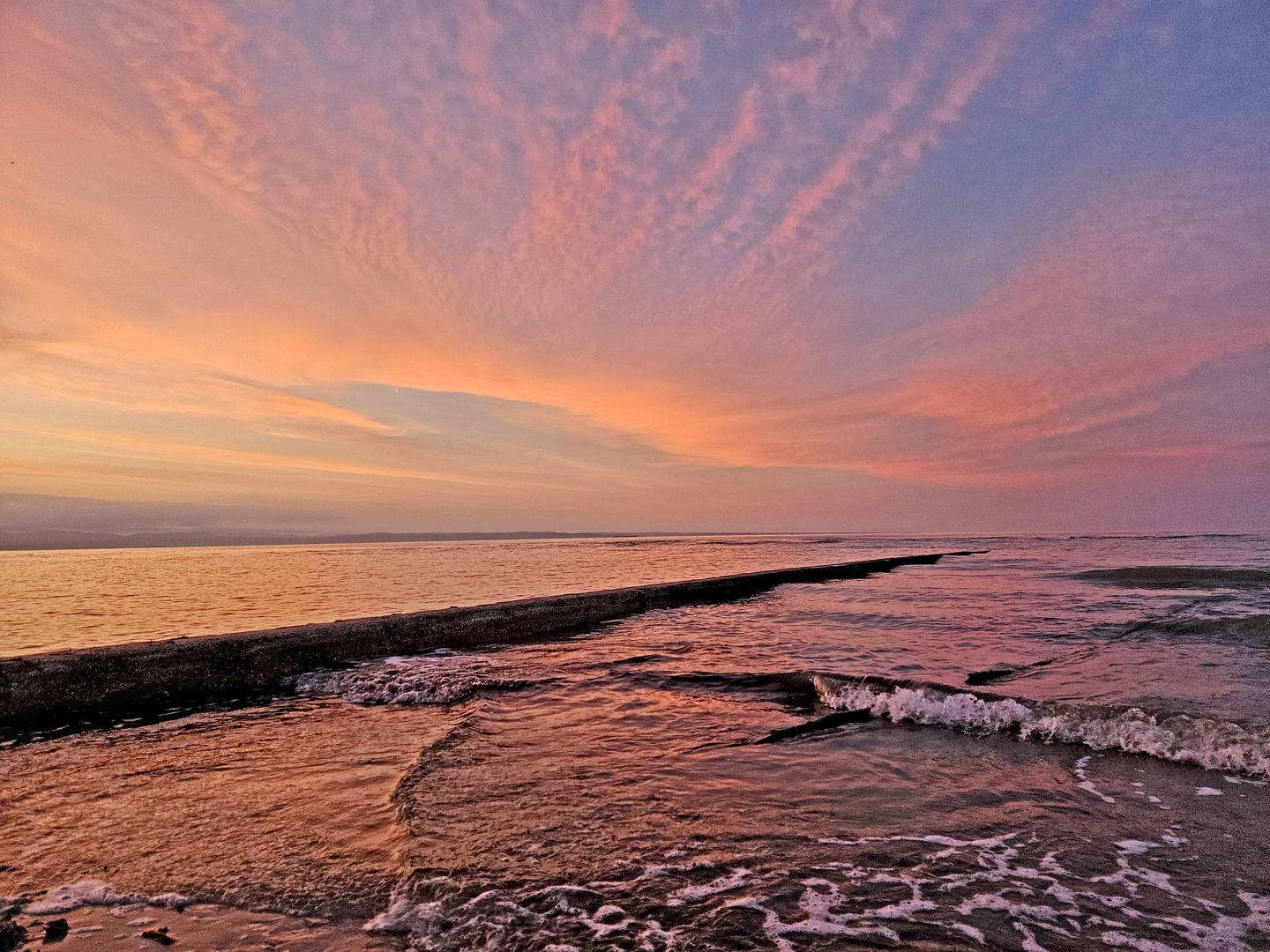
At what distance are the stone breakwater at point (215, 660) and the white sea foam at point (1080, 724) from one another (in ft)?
25.3

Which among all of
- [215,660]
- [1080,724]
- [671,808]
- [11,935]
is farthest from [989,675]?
[215,660]

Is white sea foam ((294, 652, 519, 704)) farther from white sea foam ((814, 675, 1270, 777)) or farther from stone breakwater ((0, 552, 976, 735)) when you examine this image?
white sea foam ((814, 675, 1270, 777))

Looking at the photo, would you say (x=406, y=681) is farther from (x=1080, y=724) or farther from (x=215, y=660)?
(x=1080, y=724)

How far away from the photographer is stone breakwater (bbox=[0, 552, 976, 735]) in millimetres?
7238

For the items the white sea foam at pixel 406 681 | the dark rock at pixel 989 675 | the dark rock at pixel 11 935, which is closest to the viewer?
the dark rock at pixel 11 935

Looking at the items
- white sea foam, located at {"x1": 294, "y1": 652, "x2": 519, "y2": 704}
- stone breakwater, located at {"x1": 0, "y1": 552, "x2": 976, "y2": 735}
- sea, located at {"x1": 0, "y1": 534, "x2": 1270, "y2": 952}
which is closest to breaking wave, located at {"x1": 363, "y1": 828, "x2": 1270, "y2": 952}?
sea, located at {"x1": 0, "y1": 534, "x2": 1270, "y2": 952}

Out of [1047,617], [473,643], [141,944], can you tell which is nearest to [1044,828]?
[141,944]

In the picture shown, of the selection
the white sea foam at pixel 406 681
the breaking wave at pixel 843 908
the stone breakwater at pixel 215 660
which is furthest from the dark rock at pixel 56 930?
the stone breakwater at pixel 215 660

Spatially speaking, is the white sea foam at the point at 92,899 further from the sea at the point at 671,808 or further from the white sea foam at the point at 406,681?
the white sea foam at the point at 406,681

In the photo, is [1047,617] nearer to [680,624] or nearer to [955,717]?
[680,624]

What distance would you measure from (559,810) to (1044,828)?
3.51 m

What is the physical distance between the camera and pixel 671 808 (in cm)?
445

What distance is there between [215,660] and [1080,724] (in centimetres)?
1133

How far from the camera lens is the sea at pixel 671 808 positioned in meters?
3.08
